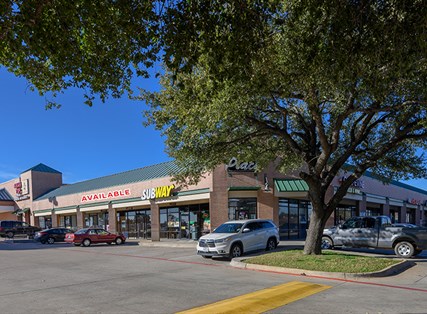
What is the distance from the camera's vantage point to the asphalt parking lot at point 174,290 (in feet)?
25.4

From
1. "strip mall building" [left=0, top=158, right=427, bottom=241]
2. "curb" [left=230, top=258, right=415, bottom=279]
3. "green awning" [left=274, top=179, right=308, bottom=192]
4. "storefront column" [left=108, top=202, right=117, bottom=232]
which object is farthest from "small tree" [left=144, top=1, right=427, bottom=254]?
"storefront column" [left=108, top=202, right=117, bottom=232]

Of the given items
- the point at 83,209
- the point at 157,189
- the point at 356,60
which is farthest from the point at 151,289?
the point at 83,209

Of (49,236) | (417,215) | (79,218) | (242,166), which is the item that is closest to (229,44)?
(242,166)

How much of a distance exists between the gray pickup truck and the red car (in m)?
17.1

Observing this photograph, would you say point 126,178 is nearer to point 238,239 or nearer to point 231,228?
point 231,228

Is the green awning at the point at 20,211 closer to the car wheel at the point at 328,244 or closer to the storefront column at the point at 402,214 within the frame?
the car wheel at the point at 328,244

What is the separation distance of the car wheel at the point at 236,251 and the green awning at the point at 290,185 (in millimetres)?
9396

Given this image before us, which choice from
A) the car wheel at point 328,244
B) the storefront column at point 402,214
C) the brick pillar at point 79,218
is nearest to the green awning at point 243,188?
the car wheel at point 328,244

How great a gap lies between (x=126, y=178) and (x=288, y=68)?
3001 centimetres

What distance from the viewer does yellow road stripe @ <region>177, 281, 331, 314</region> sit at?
7.41 m

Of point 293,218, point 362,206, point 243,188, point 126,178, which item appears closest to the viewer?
point 243,188

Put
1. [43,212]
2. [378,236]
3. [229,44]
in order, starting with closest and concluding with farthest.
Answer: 1. [229,44]
2. [378,236]
3. [43,212]

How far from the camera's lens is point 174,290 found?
31.5 feet

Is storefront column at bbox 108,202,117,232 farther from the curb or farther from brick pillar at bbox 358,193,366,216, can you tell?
the curb
